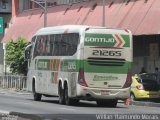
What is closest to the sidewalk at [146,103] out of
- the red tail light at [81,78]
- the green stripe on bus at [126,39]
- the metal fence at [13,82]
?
the green stripe on bus at [126,39]

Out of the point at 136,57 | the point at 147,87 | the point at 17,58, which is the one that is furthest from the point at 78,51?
the point at 17,58

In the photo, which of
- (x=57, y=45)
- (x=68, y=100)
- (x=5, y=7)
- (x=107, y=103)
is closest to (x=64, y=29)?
(x=57, y=45)

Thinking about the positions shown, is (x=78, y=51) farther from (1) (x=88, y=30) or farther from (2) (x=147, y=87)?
(2) (x=147, y=87)

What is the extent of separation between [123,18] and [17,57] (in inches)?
456

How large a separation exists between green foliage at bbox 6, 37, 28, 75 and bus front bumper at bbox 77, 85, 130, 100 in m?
24.3

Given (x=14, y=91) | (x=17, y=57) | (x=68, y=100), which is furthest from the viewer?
(x=17, y=57)

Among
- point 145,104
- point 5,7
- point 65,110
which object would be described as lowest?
point 145,104

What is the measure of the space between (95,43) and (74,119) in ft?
28.6

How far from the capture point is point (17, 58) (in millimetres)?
52062

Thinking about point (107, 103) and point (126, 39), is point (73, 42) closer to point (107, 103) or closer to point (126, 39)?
point (126, 39)

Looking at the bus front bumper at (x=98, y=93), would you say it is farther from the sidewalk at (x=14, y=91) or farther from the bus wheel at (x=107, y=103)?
the sidewalk at (x=14, y=91)

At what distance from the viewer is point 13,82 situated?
4938 cm

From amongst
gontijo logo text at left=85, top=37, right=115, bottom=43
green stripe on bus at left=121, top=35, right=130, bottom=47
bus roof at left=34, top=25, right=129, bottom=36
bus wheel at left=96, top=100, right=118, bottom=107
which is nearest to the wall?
bus roof at left=34, top=25, right=129, bottom=36

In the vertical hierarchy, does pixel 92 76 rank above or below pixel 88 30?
below
